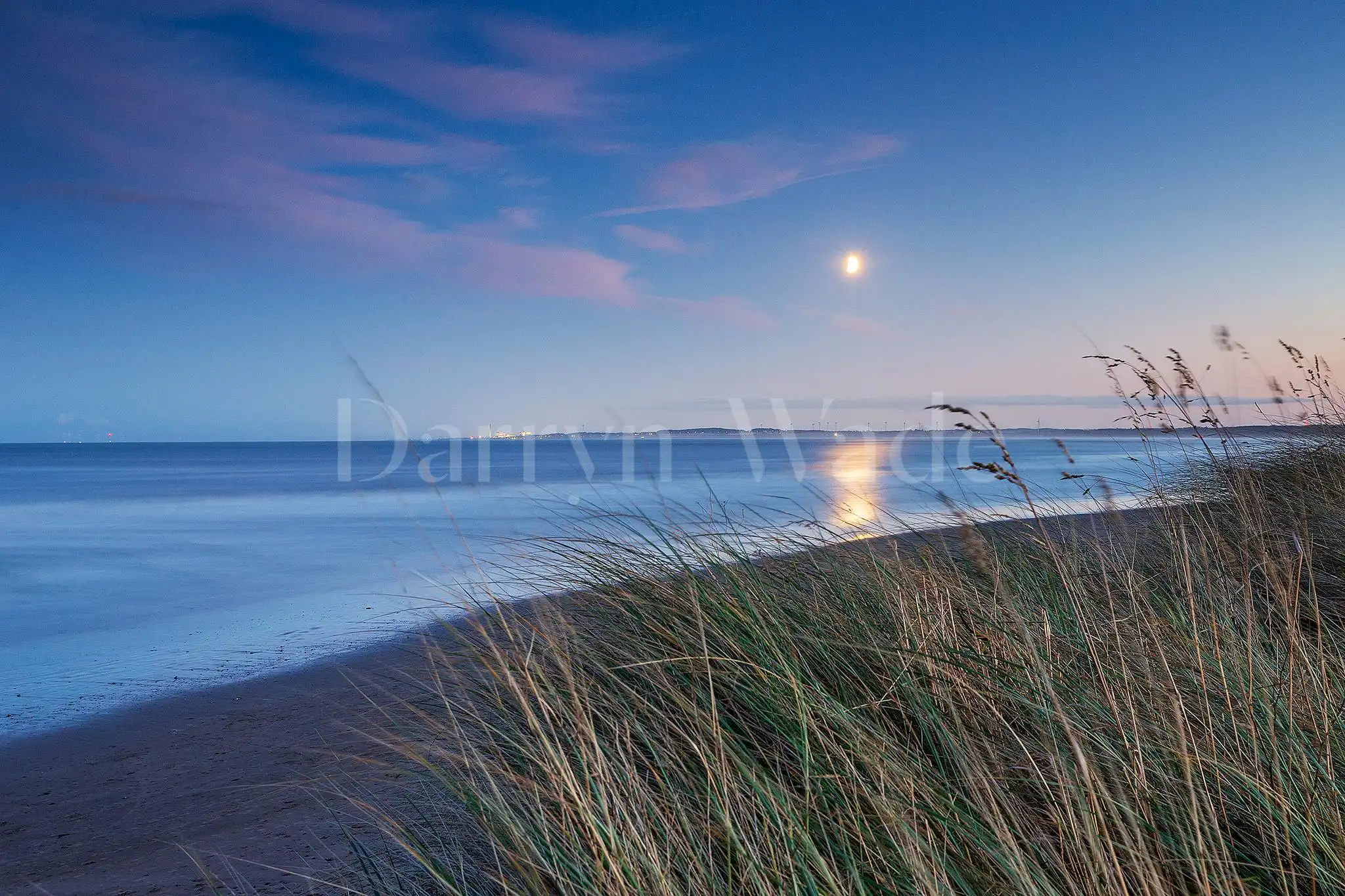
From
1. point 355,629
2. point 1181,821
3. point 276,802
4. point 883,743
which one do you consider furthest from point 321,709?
point 1181,821

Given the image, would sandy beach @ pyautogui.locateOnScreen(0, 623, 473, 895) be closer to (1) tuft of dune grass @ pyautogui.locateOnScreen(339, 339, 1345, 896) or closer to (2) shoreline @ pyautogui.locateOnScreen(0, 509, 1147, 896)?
(2) shoreline @ pyautogui.locateOnScreen(0, 509, 1147, 896)

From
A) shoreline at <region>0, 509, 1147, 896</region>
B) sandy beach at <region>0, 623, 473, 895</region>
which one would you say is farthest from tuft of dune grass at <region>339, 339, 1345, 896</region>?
sandy beach at <region>0, 623, 473, 895</region>

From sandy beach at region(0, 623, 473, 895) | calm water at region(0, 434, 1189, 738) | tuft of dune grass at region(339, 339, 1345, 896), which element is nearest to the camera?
tuft of dune grass at region(339, 339, 1345, 896)

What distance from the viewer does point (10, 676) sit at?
6.90 metres

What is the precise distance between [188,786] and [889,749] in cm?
397

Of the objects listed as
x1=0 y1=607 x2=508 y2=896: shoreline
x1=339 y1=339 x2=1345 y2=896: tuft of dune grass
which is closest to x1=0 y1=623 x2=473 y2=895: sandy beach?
x1=0 y1=607 x2=508 y2=896: shoreline

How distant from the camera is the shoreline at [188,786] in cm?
320

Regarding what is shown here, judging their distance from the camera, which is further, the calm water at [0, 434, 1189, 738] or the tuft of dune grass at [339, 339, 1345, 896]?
the calm water at [0, 434, 1189, 738]

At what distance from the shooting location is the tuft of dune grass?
66.8 inches

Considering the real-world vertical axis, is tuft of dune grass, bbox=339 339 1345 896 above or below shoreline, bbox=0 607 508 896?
above

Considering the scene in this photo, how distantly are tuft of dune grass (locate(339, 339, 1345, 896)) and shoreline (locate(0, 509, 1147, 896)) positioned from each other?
1.58 ft

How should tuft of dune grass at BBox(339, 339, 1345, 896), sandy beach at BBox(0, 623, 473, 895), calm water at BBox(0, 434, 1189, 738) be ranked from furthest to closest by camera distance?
calm water at BBox(0, 434, 1189, 738)
sandy beach at BBox(0, 623, 473, 895)
tuft of dune grass at BBox(339, 339, 1345, 896)

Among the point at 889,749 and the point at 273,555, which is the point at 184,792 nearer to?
the point at 889,749

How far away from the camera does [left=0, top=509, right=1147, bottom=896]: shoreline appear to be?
320 cm
